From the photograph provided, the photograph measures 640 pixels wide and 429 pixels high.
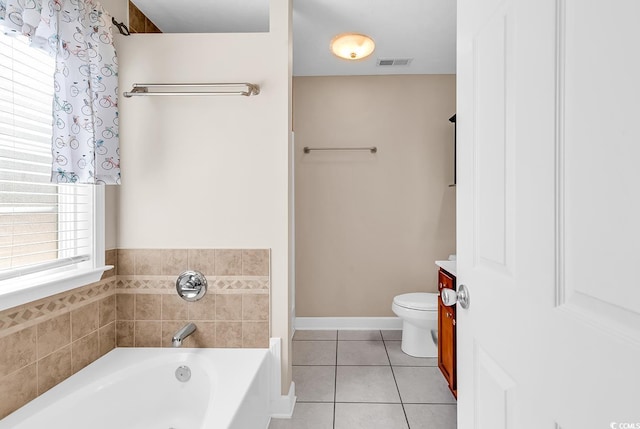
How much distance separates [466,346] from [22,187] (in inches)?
71.0

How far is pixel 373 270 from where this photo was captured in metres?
3.32

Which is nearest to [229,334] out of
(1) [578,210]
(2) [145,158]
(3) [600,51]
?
(2) [145,158]

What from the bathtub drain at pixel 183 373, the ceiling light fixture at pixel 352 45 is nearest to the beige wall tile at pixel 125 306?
the bathtub drain at pixel 183 373

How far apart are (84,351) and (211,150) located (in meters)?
1.23

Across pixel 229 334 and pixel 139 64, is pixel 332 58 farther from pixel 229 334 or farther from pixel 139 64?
pixel 229 334

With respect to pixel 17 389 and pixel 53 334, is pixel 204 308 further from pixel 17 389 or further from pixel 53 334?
pixel 17 389

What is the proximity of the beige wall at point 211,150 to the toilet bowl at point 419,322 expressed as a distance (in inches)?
42.7

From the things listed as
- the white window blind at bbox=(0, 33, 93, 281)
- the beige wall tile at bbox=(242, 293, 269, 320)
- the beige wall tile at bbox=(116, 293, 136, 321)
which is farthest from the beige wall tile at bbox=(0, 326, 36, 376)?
the beige wall tile at bbox=(242, 293, 269, 320)

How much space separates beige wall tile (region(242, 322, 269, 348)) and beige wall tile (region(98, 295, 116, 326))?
754mm

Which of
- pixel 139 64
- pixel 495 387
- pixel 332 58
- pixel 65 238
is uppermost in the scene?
pixel 332 58

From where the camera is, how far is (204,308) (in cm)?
199

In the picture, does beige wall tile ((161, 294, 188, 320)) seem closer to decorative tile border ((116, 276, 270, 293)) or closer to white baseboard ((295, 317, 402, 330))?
decorative tile border ((116, 276, 270, 293))

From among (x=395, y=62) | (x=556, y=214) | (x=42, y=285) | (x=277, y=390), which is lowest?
(x=277, y=390)

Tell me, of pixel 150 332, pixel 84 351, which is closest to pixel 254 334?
pixel 150 332
